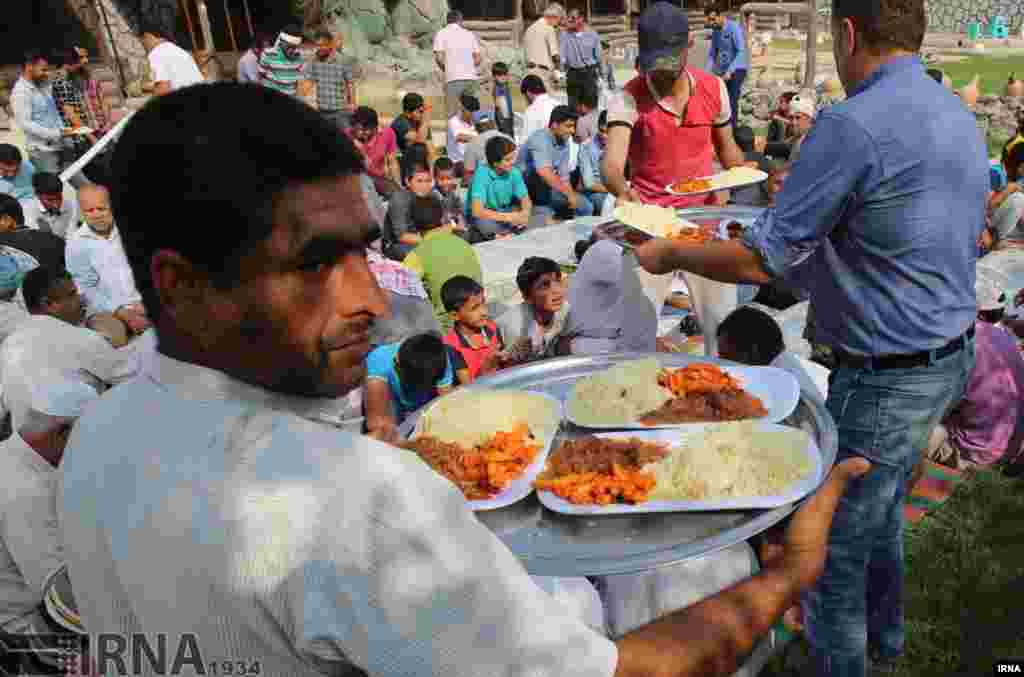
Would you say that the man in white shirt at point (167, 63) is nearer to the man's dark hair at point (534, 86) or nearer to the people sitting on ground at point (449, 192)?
the people sitting on ground at point (449, 192)

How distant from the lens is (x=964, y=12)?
36.0 metres

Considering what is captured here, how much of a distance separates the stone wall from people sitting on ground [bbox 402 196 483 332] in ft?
127

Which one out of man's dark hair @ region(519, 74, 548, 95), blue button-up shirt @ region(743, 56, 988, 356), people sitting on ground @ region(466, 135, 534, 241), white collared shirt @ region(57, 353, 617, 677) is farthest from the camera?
man's dark hair @ region(519, 74, 548, 95)

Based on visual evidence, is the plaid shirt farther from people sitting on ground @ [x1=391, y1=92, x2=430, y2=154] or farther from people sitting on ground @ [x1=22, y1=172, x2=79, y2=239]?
people sitting on ground @ [x1=22, y1=172, x2=79, y2=239]

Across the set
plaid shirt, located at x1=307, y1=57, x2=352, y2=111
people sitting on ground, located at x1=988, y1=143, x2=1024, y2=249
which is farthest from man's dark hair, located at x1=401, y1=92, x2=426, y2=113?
people sitting on ground, located at x1=988, y1=143, x2=1024, y2=249

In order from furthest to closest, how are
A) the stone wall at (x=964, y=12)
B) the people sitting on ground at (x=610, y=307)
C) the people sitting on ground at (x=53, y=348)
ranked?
the stone wall at (x=964, y=12) → the people sitting on ground at (x=610, y=307) → the people sitting on ground at (x=53, y=348)

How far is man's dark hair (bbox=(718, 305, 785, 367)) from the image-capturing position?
10.9 ft

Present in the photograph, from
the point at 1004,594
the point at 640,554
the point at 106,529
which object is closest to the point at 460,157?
the point at 1004,594

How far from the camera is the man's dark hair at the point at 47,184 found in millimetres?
6727

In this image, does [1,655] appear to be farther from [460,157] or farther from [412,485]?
[460,157]

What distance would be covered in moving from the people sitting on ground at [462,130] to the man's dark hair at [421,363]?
5860 mm

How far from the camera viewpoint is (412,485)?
2.50 ft

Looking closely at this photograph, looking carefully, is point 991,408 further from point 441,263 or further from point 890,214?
point 441,263

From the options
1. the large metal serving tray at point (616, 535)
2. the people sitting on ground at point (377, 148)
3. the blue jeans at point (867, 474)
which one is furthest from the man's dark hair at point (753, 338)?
the people sitting on ground at point (377, 148)
